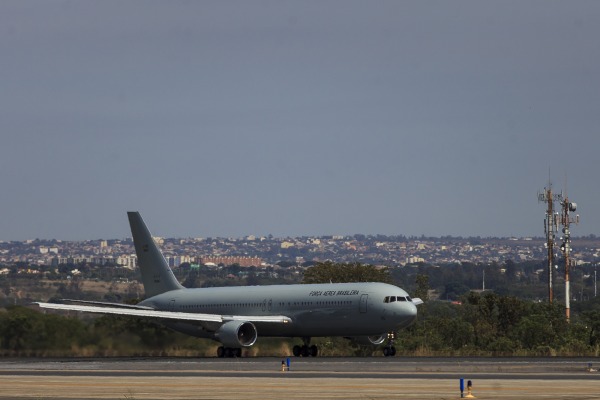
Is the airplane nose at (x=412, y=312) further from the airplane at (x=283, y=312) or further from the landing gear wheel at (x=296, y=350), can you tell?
the landing gear wheel at (x=296, y=350)

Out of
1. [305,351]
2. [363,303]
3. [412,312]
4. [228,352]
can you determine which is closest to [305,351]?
→ [305,351]

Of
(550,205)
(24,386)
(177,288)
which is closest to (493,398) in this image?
(24,386)

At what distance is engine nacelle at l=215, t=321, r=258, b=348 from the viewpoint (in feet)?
233

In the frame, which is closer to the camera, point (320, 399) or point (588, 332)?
point (320, 399)

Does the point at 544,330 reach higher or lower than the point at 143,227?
lower

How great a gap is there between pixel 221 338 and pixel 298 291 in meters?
4.74

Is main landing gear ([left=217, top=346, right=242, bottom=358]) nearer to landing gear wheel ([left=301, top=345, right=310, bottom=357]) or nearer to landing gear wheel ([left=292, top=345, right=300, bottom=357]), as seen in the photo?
landing gear wheel ([left=292, top=345, right=300, bottom=357])

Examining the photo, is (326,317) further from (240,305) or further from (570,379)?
(570,379)

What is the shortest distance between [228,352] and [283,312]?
3.58m

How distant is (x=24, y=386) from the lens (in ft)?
150

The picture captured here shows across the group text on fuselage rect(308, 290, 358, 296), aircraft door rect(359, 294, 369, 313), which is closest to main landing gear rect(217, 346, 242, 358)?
text on fuselage rect(308, 290, 358, 296)

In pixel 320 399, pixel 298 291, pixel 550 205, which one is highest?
pixel 550 205

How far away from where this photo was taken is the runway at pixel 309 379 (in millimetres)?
40219

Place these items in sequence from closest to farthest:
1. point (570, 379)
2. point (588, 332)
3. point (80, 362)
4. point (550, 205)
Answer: point (570, 379) < point (80, 362) < point (588, 332) < point (550, 205)
